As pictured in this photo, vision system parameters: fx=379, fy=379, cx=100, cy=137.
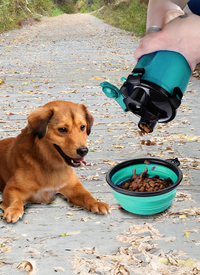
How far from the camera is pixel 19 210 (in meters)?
3.02

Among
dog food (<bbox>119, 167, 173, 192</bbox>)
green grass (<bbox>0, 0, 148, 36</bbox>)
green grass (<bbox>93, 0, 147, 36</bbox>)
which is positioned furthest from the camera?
green grass (<bbox>0, 0, 148, 36</bbox>)

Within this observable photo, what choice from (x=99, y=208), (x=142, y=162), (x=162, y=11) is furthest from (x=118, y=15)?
(x=162, y=11)

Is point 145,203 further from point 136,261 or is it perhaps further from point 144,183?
point 136,261

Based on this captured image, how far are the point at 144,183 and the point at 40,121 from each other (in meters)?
1.00

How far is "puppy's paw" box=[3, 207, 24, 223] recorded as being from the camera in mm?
2939

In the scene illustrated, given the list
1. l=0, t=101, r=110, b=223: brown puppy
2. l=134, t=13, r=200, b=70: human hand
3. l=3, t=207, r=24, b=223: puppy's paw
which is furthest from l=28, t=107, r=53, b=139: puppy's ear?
l=134, t=13, r=200, b=70: human hand

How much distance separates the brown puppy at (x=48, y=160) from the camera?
3020 millimetres

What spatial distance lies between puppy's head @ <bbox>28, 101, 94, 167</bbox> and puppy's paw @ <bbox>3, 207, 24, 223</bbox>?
55 cm

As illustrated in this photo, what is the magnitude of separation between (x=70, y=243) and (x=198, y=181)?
5.17 ft

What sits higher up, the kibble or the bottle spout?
the bottle spout

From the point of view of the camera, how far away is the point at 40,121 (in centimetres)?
303

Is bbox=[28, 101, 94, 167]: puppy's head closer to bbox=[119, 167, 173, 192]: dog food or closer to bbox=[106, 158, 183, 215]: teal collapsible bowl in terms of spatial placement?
bbox=[106, 158, 183, 215]: teal collapsible bowl

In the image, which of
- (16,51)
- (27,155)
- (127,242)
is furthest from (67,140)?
(16,51)

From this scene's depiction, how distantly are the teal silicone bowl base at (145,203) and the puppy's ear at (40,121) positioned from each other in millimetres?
788
